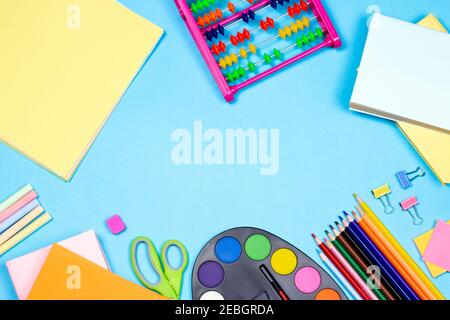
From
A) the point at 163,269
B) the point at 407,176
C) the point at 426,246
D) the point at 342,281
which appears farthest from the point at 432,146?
the point at 163,269

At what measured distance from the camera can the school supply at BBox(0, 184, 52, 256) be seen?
105cm

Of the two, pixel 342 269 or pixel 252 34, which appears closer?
pixel 342 269

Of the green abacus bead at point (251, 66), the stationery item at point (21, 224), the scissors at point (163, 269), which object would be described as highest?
the green abacus bead at point (251, 66)

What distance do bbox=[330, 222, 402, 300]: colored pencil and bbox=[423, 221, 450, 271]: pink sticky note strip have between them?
0.09 metres

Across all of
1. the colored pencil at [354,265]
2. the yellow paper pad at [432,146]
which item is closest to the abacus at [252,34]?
the yellow paper pad at [432,146]

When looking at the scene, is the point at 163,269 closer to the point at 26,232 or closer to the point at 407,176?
the point at 26,232

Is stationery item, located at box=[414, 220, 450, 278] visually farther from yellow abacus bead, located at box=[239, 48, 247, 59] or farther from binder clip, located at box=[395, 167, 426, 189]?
yellow abacus bead, located at box=[239, 48, 247, 59]

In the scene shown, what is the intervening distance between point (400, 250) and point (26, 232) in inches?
24.4

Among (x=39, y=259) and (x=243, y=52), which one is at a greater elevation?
(x=243, y=52)

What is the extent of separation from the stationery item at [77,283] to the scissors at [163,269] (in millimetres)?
21

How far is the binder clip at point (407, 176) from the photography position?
1.09m

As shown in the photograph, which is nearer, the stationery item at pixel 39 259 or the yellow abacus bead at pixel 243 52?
the stationery item at pixel 39 259

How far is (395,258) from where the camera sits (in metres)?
1.05

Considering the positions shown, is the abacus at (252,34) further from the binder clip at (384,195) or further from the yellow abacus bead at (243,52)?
the binder clip at (384,195)
